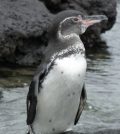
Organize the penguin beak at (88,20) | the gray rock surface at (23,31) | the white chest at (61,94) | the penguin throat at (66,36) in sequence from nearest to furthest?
the white chest at (61,94) → the penguin throat at (66,36) → the penguin beak at (88,20) → the gray rock surface at (23,31)

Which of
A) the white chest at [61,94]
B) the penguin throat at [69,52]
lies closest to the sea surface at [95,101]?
the white chest at [61,94]

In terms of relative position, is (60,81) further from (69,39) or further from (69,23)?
(69,23)

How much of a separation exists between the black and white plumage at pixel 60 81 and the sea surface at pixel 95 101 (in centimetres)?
41

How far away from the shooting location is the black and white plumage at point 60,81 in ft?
19.0

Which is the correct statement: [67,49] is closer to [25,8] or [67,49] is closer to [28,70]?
[28,70]

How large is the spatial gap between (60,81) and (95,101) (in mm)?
2616

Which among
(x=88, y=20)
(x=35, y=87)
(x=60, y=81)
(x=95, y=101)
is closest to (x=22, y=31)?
(x=95, y=101)

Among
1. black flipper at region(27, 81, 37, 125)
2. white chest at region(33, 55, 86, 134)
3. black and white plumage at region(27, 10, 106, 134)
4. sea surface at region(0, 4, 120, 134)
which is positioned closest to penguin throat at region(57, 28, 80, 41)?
black and white plumage at region(27, 10, 106, 134)

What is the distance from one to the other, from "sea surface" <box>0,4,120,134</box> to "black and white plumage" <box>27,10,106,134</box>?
41cm

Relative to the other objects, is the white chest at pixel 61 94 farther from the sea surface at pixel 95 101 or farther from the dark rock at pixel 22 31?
the dark rock at pixel 22 31

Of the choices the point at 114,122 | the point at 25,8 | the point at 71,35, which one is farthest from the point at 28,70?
the point at 71,35

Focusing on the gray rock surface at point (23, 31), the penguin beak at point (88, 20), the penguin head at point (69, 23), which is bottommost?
the gray rock surface at point (23, 31)

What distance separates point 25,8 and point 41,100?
16.1 ft

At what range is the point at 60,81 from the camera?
581 centimetres
